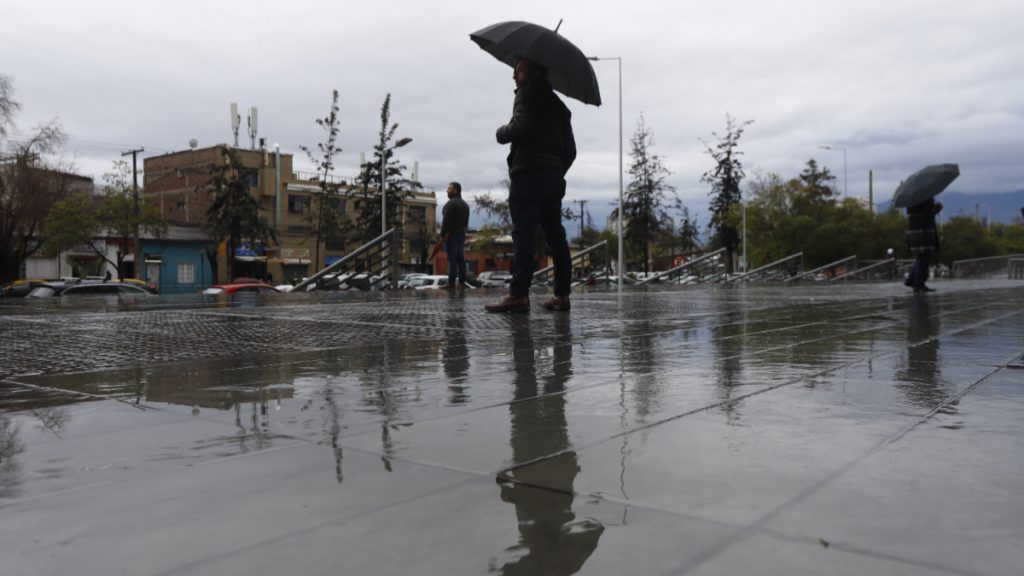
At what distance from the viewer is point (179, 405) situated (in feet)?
9.11

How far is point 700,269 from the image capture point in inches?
1036

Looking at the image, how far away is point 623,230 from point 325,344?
36542 millimetres

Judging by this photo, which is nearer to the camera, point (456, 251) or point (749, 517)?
point (749, 517)

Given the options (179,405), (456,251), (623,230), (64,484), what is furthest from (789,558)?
(623,230)

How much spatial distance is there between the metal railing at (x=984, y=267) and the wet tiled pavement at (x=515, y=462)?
126ft

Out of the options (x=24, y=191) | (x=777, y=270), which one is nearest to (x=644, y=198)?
(x=777, y=270)

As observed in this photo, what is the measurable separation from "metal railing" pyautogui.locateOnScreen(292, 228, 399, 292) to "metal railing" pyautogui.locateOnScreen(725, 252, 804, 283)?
14.8m

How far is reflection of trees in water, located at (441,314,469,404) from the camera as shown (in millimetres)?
2992

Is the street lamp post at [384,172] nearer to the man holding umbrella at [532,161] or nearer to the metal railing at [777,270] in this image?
the metal railing at [777,270]

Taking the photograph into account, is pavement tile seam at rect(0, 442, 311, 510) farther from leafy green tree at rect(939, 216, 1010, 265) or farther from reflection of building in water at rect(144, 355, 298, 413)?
leafy green tree at rect(939, 216, 1010, 265)

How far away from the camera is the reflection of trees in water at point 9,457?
1789 millimetres

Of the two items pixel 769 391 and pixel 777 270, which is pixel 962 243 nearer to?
pixel 777 270

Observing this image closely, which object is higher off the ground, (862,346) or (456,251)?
(456,251)

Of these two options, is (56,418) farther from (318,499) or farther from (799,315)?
(799,315)
